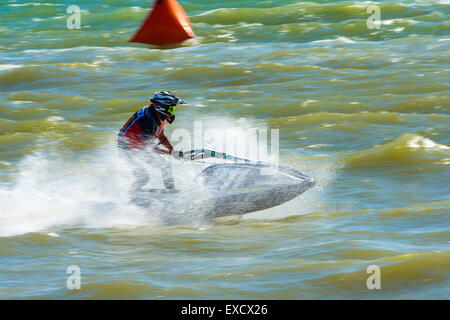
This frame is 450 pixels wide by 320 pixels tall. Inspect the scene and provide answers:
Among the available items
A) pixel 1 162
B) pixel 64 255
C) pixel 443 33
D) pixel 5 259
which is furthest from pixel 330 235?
pixel 443 33

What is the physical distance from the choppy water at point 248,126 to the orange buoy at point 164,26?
0.39 metres

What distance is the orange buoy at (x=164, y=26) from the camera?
82.4ft

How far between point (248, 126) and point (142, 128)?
6584mm

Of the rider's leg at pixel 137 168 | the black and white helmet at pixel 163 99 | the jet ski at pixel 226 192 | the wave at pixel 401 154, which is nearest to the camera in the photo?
the black and white helmet at pixel 163 99

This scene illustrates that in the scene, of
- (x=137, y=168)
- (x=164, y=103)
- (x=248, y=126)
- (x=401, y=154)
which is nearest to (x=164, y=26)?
(x=248, y=126)

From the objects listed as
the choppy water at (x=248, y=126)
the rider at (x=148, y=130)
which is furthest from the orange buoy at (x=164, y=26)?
the rider at (x=148, y=130)

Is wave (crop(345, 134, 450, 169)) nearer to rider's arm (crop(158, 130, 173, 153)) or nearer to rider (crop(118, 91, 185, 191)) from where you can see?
rider's arm (crop(158, 130, 173, 153))

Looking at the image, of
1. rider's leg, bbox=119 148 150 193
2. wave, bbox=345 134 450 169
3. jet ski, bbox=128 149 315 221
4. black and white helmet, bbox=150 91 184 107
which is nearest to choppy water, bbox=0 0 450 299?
wave, bbox=345 134 450 169

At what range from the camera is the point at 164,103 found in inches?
418

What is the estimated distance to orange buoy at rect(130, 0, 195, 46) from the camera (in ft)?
82.4

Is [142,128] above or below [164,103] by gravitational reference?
below

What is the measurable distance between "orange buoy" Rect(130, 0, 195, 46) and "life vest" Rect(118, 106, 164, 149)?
1487 centimetres

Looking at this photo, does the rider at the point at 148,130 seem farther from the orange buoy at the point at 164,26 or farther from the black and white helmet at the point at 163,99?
the orange buoy at the point at 164,26

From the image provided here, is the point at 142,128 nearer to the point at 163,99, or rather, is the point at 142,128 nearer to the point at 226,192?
the point at 163,99
